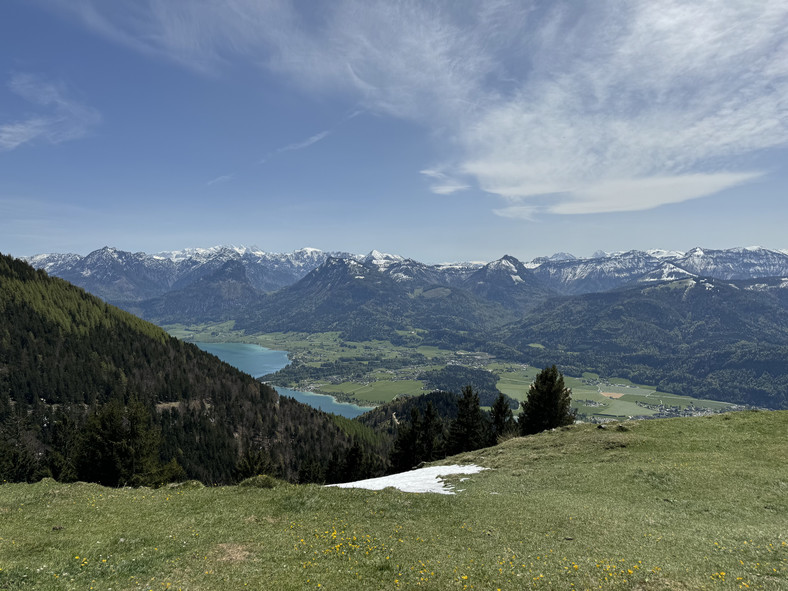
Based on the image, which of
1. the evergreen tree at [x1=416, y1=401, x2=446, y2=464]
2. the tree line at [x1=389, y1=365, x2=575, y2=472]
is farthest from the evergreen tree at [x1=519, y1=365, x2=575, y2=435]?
the evergreen tree at [x1=416, y1=401, x2=446, y2=464]

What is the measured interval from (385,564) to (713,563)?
1622cm

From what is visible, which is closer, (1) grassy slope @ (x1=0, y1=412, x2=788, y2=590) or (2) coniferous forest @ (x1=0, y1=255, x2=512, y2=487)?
(1) grassy slope @ (x1=0, y1=412, x2=788, y2=590)

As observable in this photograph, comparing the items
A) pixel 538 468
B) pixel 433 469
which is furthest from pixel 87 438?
pixel 538 468

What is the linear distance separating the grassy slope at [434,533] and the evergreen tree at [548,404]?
3582 centimetres

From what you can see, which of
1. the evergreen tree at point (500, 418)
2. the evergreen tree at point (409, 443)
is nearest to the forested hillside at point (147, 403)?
the evergreen tree at point (409, 443)

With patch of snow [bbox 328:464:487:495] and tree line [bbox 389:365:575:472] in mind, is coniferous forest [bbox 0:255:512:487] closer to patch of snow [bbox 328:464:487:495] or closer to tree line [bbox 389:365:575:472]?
tree line [bbox 389:365:575:472]

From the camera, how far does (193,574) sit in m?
17.8

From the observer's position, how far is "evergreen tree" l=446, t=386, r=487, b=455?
8594 cm

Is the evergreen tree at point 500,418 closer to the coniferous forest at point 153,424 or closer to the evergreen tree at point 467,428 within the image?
the coniferous forest at point 153,424

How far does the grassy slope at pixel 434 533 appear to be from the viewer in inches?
683

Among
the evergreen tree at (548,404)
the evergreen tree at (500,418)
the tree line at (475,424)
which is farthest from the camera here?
the evergreen tree at (500,418)

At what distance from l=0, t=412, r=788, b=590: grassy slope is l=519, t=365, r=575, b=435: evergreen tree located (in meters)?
35.8

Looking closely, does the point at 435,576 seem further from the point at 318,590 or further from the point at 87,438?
the point at 87,438

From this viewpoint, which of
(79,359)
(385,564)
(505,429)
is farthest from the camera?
(79,359)
